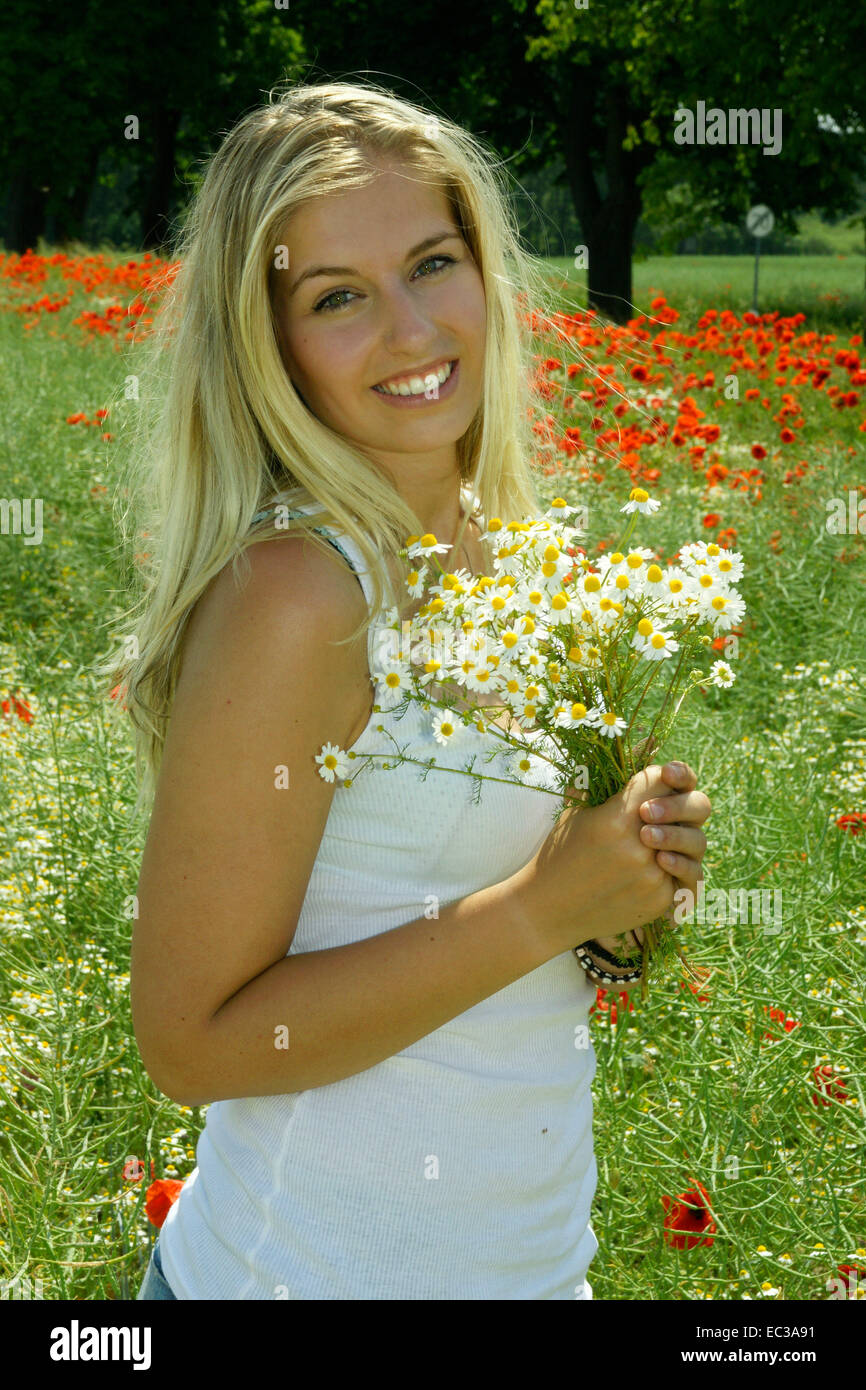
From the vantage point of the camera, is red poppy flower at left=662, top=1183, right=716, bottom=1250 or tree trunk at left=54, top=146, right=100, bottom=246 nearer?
red poppy flower at left=662, top=1183, right=716, bottom=1250

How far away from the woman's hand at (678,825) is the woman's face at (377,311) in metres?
0.49

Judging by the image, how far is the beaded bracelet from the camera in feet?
4.99

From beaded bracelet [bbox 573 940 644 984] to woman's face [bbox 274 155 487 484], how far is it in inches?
23.4

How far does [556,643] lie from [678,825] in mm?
211

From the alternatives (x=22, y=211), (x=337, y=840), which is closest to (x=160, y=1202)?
(x=337, y=840)

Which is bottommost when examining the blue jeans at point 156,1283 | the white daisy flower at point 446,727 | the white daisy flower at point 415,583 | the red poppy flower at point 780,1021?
the red poppy flower at point 780,1021

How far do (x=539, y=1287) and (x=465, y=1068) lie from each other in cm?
24

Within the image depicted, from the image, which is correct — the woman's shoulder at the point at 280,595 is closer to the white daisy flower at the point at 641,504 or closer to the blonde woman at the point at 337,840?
the blonde woman at the point at 337,840

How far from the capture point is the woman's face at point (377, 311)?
4.75 ft

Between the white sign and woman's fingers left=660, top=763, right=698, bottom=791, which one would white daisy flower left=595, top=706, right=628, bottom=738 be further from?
the white sign
